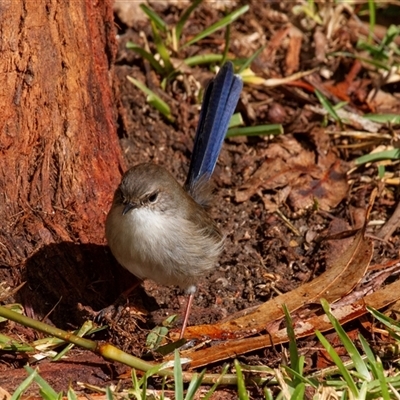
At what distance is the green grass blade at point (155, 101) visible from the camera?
6.89 m

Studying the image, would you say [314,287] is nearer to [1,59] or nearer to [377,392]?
[377,392]

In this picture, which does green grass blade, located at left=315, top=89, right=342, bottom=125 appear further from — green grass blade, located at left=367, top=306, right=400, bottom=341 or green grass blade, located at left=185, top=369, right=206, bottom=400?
green grass blade, located at left=185, top=369, right=206, bottom=400

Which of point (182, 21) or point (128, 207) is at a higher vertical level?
point (182, 21)

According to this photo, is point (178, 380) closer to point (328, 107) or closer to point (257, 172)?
point (257, 172)

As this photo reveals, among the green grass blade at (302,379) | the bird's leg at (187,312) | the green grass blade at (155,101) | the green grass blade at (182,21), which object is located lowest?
the bird's leg at (187,312)

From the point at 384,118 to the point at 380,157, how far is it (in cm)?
50

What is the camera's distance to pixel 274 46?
7938 mm

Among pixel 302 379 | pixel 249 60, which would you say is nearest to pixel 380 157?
pixel 249 60

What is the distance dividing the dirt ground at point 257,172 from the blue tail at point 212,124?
16.8 inches

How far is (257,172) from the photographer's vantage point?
21.9 ft

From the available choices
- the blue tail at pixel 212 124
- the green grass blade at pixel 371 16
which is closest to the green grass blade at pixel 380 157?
the blue tail at pixel 212 124

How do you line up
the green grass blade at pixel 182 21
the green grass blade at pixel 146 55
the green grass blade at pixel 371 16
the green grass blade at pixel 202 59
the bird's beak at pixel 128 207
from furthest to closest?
the green grass blade at pixel 371 16
the green grass blade at pixel 202 59
the green grass blade at pixel 182 21
the green grass blade at pixel 146 55
the bird's beak at pixel 128 207

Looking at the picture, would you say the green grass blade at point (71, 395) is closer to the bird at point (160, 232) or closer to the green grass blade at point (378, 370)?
the bird at point (160, 232)

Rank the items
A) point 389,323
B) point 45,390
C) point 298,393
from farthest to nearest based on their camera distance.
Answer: point 389,323
point 45,390
point 298,393
